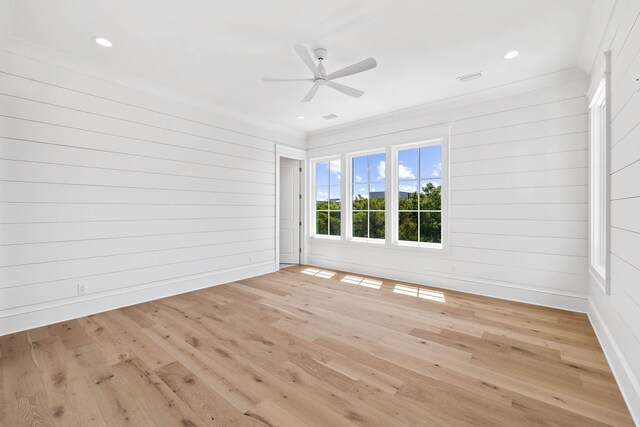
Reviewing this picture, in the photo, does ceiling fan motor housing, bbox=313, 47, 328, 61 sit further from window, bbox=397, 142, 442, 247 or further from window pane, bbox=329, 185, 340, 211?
window pane, bbox=329, 185, 340, 211

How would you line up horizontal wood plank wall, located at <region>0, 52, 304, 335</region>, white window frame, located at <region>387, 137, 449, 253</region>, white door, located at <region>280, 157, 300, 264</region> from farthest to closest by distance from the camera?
1. white door, located at <region>280, 157, 300, 264</region>
2. white window frame, located at <region>387, 137, 449, 253</region>
3. horizontal wood plank wall, located at <region>0, 52, 304, 335</region>

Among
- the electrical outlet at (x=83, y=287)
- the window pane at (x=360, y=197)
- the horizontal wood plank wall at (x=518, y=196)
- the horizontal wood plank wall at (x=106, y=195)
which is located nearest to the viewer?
the horizontal wood plank wall at (x=106, y=195)

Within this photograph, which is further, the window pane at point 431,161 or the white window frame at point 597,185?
the window pane at point 431,161

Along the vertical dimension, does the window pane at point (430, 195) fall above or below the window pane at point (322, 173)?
below

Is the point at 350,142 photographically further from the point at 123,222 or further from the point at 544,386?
the point at 544,386

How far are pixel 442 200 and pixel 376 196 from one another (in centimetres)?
122

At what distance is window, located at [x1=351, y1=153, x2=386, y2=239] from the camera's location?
5090mm

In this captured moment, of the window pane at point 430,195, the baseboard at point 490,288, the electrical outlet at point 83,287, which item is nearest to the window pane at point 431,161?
the window pane at point 430,195

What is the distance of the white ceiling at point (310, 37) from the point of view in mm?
2283

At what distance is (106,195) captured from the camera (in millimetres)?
3385

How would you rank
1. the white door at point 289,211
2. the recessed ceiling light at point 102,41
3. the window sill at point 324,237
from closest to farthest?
1. the recessed ceiling light at point 102,41
2. the window sill at point 324,237
3. the white door at point 289,211

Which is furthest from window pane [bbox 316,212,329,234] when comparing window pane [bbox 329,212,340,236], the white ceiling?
the white ceiling

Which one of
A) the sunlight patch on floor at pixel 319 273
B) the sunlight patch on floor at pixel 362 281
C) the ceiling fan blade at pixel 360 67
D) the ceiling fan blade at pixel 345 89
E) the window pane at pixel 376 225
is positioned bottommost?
the sunlight patch on floor at pixel 362 281

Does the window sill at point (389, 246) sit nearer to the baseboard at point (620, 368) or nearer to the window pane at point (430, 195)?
the window pane at point (430, 195)
